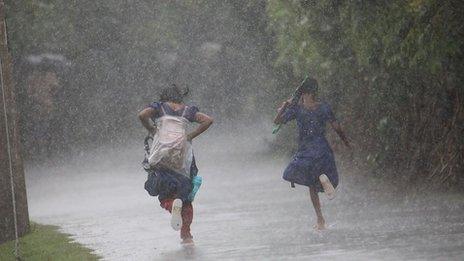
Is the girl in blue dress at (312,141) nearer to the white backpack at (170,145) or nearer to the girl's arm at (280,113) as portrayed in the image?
the girl's arm at (280,113)

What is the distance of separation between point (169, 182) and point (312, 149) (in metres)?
1.93

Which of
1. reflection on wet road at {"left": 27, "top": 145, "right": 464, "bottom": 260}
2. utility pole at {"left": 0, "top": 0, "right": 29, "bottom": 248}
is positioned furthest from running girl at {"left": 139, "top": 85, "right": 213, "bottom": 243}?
utility pole at {"left": 0, "top": 0, "right": 29, "bottom": 248}

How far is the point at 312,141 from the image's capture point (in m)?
14.1

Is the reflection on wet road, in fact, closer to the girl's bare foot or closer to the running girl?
the girl's bare foot

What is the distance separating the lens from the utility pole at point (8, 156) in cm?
1473

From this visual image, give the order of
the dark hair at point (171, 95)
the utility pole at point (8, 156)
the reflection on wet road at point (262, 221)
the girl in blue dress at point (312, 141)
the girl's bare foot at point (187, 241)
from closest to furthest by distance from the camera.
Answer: the reflection on wet road at point (262, 221), the girl's bare foot at point (187, 241), the dark hair at point (171, 95), the girl in blue dress at point (312, 141), the utility pole at point (8, 156)

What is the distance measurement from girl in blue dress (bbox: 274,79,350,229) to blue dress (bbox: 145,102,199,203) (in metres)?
1.36

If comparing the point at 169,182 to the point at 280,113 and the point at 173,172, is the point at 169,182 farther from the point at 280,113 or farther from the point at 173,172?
the point at 280,113

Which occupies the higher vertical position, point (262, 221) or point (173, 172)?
point (173, 172)

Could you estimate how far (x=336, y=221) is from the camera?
14258 mm

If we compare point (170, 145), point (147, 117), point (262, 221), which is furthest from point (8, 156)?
point (262, 221)

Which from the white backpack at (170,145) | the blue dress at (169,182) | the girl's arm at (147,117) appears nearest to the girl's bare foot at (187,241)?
the blue dress at (169,182)

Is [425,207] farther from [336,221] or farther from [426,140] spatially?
[426,140]

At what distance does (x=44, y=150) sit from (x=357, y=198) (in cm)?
2462
